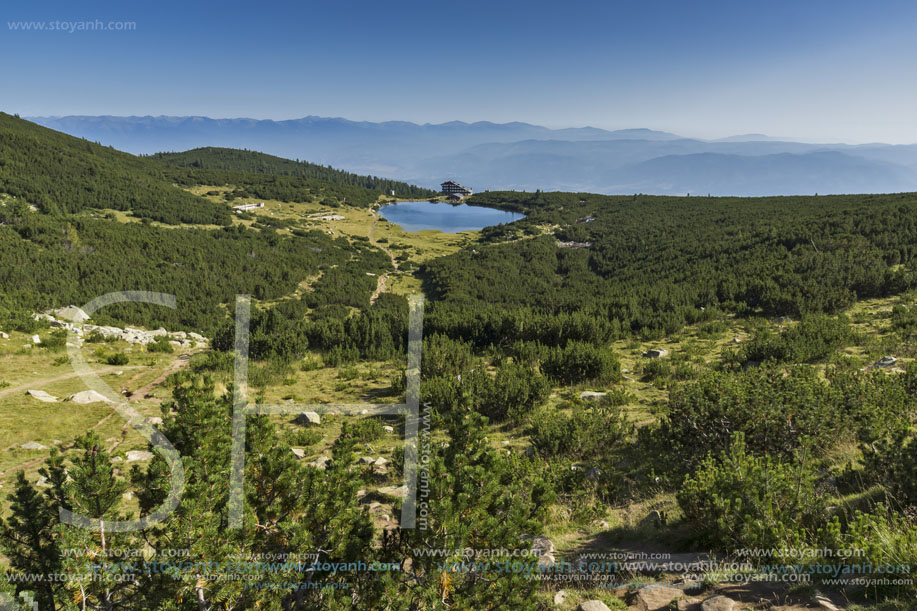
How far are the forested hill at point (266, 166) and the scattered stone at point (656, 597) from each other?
121 metres

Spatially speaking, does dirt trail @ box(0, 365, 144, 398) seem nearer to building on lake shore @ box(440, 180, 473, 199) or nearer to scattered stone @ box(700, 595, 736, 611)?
scattered stone @ box(700, 595, 736, 611)

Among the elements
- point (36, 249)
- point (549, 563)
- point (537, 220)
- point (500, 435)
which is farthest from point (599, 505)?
point (537, 220)

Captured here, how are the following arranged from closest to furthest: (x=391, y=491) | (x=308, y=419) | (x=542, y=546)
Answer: (x=542, y=546) → (x=391, y=491) → (x=308, y=419)

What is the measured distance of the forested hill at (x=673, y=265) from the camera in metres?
19.8

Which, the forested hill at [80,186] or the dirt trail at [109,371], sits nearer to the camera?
the dirt trail at [109,371]

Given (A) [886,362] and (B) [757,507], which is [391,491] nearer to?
(B) [757,507]

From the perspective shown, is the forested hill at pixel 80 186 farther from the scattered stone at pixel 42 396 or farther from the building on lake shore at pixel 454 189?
the building on lake shore at pixel 454 189

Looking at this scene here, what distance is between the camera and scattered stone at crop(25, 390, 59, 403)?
10.2 metres

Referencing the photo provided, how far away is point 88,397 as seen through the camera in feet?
34.9

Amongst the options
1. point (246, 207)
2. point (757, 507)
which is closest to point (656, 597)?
point (757, 507)

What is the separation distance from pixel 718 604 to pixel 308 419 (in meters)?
9.49

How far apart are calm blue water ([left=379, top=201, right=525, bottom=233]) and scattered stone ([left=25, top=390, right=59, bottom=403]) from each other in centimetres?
6247

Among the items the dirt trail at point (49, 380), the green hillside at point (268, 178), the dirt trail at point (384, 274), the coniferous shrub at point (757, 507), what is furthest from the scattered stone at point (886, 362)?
the green hillside at point (268, 178)

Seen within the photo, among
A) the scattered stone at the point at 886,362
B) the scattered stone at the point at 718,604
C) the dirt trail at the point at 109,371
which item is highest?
the scattered stone at the point at 886,362
